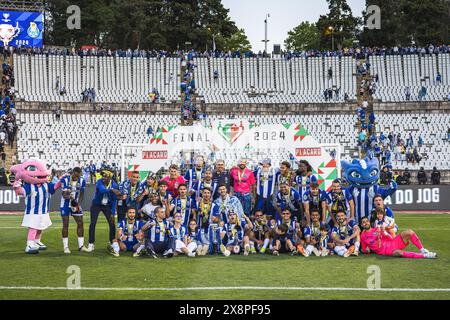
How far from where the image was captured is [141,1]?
207 ft

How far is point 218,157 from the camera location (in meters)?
28.8

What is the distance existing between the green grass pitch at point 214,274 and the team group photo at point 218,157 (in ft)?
0.19

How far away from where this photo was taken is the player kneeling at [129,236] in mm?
14930

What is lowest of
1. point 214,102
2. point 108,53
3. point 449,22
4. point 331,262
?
point 331,262

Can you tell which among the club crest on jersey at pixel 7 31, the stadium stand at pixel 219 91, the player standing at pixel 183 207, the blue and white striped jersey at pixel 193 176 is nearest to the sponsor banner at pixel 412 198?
the stadium stand at pixel 219 91

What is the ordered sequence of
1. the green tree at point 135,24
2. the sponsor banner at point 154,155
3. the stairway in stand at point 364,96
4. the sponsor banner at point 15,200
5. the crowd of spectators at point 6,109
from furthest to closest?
the green tree at point 135,24, the stairway in stand at point 364,96, the crowd of spectators at point 6,109, the sponsor banner at point 15,200, the sponsor banner at point 154,155

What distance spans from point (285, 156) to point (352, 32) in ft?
126

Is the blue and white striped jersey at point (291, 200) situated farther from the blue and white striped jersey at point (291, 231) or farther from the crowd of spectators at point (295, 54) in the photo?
the crowd of spectators at point (295, 54)

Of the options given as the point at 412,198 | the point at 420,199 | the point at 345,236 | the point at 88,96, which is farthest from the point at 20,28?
the point at 345,236

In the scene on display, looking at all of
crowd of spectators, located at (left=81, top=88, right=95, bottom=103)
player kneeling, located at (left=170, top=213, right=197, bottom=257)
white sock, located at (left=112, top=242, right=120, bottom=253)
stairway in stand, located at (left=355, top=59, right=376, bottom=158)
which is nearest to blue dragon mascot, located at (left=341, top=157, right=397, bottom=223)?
player kneeling, located at (left=170, top=213, right=197, bottom=257)

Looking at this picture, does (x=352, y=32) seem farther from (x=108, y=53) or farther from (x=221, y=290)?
(x=221, y=290)

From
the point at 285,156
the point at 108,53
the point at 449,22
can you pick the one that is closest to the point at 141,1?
the point at 108,53

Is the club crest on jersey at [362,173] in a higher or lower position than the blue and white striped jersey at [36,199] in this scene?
higher

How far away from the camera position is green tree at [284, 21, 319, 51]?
284 feet
